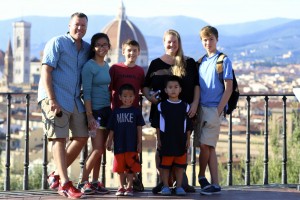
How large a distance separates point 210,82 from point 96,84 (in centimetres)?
97

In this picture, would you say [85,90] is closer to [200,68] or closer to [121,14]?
[200,68]

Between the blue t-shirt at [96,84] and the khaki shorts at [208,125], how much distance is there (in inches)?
32.0

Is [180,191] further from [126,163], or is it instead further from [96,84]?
[96,84]

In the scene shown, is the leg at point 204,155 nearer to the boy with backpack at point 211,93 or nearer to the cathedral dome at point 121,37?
the boy with backpack at point 211,93

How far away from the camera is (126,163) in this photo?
655cm

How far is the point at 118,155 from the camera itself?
654 centimetres

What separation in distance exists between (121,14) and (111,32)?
12631 mm

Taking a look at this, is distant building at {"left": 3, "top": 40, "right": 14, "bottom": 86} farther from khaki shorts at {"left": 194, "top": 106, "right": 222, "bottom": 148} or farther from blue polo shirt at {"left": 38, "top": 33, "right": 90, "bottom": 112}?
blue polo shirt at {"left": 38, "top": 33, "right": 90, "bottom": 112}

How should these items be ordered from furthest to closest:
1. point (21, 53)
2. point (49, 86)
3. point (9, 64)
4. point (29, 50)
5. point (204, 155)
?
point (29, 50) → point (21, 53) → point (9, 64) → point (204, 155) → point (49, 86)

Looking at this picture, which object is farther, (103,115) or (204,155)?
(204,155)

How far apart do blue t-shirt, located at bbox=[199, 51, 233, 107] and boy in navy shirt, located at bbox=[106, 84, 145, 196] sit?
0.58 metres

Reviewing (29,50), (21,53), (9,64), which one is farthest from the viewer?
(29,50)

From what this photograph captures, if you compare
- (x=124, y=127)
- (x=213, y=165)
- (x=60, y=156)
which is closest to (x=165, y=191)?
(x=213, y=165)

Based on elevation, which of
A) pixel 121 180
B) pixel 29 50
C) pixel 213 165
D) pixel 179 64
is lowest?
pixel 121 180
